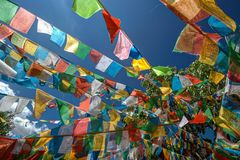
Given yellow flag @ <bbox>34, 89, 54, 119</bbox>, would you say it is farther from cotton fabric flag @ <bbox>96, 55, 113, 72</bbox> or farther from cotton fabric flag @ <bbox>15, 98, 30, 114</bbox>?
cotton fabric flag @ <bbox>96, 55, 113, 72</bbox>

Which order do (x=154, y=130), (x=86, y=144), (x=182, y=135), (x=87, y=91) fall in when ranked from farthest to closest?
(x=182, y=135)
(x=87, y=91)
(x=154, y=130)
(x=86, y=144)

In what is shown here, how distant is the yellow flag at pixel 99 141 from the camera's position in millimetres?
5871

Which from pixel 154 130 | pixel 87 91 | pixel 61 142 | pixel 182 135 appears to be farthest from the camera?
pixel 182 135

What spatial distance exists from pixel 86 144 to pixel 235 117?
3.40 m

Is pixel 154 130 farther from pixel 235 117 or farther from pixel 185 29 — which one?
pixel 185 29

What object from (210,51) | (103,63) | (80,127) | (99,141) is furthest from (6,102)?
(210,51)

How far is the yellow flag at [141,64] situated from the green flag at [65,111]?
2.11 meters

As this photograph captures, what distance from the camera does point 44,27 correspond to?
223 inches

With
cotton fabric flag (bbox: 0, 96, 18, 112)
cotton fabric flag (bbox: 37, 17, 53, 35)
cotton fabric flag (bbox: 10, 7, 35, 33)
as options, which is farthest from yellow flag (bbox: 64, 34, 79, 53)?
cotton fabric flag (bbox: 0, 96, 18, 112)

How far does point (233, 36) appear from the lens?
3836mm

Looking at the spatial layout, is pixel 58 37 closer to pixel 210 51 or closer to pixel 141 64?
pixel 141 64

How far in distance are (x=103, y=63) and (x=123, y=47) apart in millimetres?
1407

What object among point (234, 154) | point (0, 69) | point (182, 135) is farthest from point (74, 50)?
point (182, 135)

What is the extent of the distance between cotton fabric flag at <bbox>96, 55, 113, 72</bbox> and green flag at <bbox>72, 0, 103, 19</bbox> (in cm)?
253
